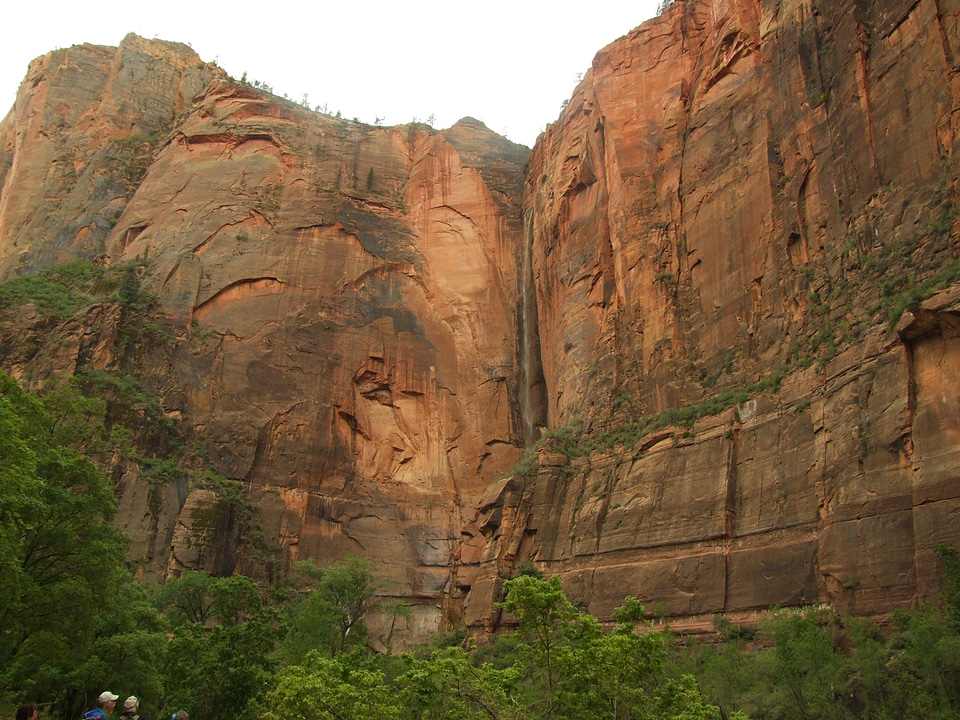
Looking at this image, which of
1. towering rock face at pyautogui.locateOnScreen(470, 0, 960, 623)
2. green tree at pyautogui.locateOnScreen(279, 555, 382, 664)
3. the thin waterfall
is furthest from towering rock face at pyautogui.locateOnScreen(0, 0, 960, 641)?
green tree at pyautogui.locateOnScreen(279, 555, 382, 664)

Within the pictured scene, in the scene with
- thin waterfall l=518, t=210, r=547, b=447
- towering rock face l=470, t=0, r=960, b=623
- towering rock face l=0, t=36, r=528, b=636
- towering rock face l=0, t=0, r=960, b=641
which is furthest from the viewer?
thin waterfall l=518, t=210, r=547, b=447

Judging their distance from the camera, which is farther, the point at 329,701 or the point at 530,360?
the point at 530,360

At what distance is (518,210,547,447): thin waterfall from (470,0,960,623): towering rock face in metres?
4.65

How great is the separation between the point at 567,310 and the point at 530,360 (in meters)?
7.45

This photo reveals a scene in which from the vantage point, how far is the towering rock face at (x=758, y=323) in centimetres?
2394

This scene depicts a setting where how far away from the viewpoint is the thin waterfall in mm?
50406

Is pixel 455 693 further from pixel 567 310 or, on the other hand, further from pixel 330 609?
pixel 567 310

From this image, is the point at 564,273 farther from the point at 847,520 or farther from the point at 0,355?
the point at 0,355

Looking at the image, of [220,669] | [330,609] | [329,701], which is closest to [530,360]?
[330,609]

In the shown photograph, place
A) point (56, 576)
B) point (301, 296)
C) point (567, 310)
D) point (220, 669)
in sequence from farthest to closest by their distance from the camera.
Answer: point (301, 296) → point (567, 310) → point (220, 669) → point (56, 576)

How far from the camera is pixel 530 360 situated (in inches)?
2062

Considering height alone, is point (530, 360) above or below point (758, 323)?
above

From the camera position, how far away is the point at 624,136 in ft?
143

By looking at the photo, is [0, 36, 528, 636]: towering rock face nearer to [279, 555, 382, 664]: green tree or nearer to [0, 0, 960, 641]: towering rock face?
[0, 0, 960, 641]: towering rock face
